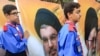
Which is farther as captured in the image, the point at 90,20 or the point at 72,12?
the point at 90,20

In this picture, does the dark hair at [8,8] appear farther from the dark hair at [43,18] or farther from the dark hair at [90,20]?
the dark hair at [90,20]

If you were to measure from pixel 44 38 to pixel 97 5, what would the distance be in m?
1.26

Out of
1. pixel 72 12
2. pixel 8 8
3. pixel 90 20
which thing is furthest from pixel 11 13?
pixel 90 20

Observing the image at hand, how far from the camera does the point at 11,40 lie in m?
4.46

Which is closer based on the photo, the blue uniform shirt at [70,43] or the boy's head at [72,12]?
the blue uniform shirt at [70,43]

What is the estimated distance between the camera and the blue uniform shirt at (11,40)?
4.46 m

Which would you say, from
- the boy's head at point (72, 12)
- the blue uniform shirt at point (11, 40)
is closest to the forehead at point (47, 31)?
the blue uniform shirt at point (11, 40)

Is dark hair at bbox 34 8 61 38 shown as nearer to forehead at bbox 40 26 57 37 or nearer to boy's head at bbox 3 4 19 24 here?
forehead at bbox 40 26 57 37

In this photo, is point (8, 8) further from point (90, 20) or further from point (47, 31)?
point (90, 20)

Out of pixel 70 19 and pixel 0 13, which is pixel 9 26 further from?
pixel 70 19

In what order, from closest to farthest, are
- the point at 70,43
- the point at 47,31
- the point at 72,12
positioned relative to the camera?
the point at 70,43 < the point at 72,12 < the point at 47,31

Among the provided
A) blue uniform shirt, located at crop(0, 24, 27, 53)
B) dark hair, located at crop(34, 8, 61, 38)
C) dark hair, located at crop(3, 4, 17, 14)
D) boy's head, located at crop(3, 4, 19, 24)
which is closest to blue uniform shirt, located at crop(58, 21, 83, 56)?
blue uniform shirt, located at crop(0, 24, 27, 53)

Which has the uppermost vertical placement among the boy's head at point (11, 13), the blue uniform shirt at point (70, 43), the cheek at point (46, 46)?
the boy's head at point (11, 13)

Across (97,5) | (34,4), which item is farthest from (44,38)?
(97,5)
